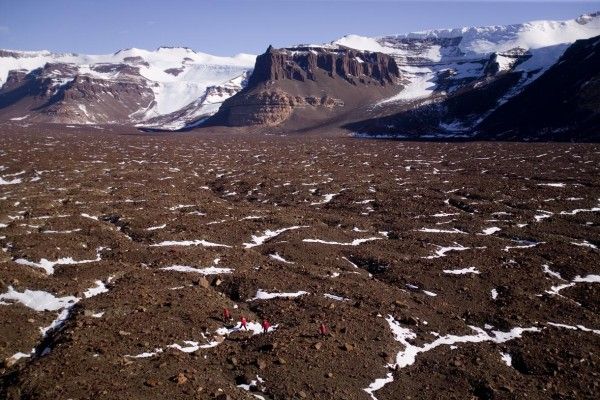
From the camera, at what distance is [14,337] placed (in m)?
18.4

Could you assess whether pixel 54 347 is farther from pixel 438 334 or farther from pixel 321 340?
pixel 438 334

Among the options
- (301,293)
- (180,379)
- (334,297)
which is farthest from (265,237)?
(180,379)

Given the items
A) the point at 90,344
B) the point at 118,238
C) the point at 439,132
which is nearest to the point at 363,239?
the point at 118,238

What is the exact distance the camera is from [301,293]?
2453cm

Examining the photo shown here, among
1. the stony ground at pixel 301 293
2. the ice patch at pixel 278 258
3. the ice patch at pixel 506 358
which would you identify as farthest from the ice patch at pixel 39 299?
the ice patch at pixel 506 358

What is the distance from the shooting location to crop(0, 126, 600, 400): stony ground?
16.5 meters

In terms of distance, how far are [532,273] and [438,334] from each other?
10.2 metres

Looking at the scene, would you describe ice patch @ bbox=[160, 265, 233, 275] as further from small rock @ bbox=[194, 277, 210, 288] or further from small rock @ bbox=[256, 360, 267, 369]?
small rock @ bbox=[256, 360, 267, 369]

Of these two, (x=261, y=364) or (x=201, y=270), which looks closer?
(x=261, y=364)

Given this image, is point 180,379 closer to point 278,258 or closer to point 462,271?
point 278,258

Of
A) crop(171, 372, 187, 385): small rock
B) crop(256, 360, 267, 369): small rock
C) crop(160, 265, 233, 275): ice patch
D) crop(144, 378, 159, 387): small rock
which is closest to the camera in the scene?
crop(144, 378, 159, 387): small rock

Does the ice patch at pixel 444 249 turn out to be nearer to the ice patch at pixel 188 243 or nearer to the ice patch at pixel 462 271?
the ice patch at pixel 462 271

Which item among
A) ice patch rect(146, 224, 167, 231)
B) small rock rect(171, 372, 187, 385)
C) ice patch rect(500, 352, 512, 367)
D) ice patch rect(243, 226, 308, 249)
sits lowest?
ice patch rect(243, 226, 308, 249)

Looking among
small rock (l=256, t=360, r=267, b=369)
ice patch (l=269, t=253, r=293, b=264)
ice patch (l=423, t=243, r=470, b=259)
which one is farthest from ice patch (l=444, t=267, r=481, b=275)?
small rock (l=256, t=360, r=267, b=369)
